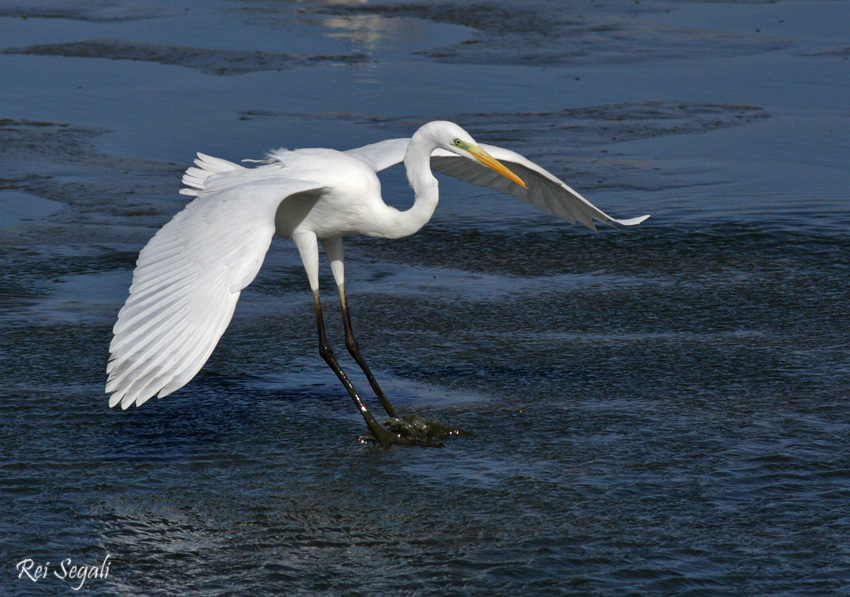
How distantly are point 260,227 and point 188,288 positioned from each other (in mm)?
401

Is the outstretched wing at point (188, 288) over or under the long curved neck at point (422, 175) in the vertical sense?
under

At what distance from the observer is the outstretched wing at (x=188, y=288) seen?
432 cm

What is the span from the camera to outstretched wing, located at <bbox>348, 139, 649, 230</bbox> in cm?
607

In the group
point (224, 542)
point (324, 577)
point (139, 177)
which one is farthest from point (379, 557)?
point (139, 177)

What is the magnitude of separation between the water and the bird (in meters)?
0.48

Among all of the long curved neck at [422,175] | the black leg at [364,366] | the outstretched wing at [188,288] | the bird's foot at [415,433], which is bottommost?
the bird's foot at [415,433]

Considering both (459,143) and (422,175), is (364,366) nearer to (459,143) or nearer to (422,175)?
(422,175)

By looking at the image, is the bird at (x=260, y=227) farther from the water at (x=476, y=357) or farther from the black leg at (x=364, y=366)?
the water at (x=476, y=357)

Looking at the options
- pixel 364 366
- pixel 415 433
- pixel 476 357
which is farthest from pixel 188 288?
pixel 476 357

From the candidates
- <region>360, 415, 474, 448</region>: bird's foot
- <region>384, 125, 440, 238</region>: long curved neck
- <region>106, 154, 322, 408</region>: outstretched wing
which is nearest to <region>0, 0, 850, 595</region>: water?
<region>360, 415, 474, 448</region>: bird's foot

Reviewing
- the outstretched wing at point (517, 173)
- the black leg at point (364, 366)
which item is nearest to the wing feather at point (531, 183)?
the outstretched wing at point (517, 173)

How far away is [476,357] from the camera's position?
6.50 metres

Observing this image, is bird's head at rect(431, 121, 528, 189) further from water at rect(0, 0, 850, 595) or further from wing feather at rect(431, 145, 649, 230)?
water at rect(0, 0, 850, 595)

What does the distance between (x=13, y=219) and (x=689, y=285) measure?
4926 millimetres
